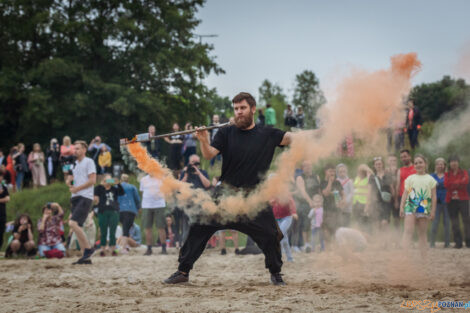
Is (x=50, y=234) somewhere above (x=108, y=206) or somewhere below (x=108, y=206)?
below

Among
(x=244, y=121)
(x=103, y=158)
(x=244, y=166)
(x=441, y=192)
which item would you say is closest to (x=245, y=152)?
(x=244, y=166)

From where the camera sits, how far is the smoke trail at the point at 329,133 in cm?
613

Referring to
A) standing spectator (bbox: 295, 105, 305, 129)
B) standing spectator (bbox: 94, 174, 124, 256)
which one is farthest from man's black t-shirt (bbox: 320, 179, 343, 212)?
standing spectator (bbox: 295, 105, 305, 129)

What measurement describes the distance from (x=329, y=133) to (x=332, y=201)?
4551 mm

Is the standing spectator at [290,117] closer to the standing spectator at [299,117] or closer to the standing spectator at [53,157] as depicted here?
the standing spectator at [299,117]

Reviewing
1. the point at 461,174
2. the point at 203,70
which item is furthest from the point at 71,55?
the point at 461,174

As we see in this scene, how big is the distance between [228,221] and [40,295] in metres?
2.33

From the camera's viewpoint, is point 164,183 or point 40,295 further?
point 164,183

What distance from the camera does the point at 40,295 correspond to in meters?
6.04

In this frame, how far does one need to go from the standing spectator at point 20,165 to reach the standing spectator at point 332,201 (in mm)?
11110

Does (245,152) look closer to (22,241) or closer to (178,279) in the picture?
(178,279)

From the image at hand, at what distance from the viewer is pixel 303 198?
1121 cm

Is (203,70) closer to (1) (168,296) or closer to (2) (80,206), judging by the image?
(2) (80,206)

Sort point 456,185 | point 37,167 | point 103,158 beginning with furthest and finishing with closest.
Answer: point 37,167 → point 103,158 → point 456,185
